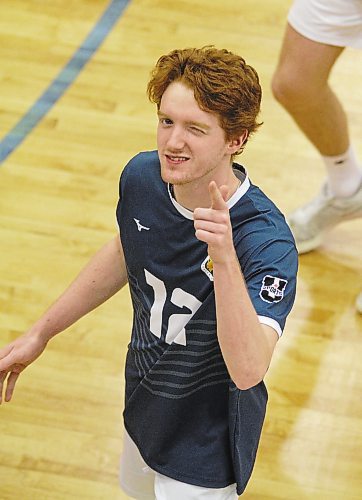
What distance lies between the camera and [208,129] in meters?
1.98

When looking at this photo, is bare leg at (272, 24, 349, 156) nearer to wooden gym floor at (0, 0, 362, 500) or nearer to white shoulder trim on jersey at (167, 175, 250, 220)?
wooden gym floor at (0, 0, 362, 500)

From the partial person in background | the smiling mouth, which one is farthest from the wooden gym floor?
the smiling mouth

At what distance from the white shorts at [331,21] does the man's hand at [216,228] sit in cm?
164

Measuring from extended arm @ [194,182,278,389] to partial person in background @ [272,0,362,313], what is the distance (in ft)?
5.16

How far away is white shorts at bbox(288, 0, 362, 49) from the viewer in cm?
329

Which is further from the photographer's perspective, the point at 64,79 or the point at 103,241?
the point at 64,79

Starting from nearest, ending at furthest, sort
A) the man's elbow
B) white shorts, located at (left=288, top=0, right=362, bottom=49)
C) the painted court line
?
the man's elbow, white shorts, located at (left=288, top=0, right=362, bottom=49), the painted court line

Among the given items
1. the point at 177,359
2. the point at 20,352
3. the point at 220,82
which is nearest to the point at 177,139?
the point at 220,82

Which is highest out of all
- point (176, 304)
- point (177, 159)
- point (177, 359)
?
point (177, 159)

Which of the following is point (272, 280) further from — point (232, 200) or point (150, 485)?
point (150, 485)

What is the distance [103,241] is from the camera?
151 inches

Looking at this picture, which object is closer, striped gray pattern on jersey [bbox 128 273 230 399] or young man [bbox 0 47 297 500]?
young man [bbox 0 47 297 500]

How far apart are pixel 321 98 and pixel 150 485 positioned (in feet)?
4.86

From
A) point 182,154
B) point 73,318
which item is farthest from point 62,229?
point 182,154
